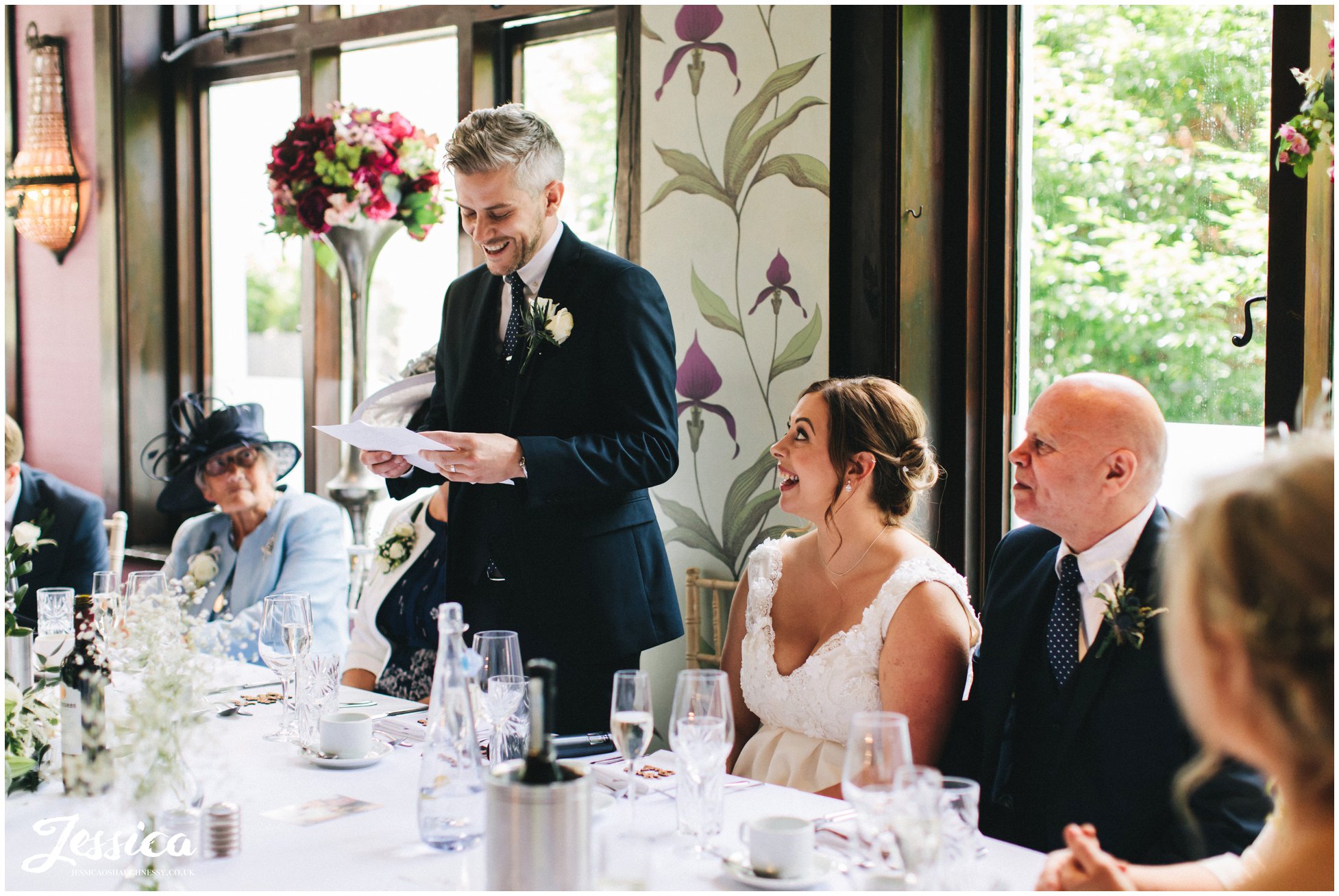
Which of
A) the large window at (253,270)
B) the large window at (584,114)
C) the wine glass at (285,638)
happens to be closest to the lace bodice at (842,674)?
the wine glass at (285,638)

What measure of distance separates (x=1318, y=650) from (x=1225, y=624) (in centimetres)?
7

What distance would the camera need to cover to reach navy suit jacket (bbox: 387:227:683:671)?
2414 millimetres

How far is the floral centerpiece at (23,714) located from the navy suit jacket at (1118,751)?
1.39 meters

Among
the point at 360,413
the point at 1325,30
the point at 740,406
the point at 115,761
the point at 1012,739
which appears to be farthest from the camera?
the point at 740,406

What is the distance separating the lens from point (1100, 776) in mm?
1808

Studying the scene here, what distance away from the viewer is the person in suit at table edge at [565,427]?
2.40m

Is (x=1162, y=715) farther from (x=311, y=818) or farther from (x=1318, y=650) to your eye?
(x=311, y=818)

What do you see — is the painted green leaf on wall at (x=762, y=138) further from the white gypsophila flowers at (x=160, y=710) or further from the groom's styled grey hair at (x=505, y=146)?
the white gypsophila flowers at (x=160, y=710)

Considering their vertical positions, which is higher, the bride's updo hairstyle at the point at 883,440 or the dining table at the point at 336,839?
the bride's updo hairstyle at the point at 883,440

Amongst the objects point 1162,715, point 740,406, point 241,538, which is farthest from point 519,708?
point 241,538

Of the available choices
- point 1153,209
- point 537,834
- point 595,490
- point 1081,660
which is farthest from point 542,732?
point 1153,209

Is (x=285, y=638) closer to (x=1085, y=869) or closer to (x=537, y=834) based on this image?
(x=537, y=834)

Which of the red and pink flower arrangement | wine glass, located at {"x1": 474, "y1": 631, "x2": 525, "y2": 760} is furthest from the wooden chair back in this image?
the red and pink flower arrangement

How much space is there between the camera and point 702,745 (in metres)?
1.49
